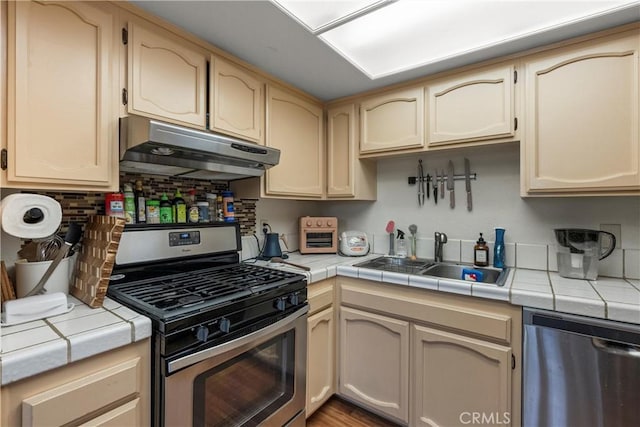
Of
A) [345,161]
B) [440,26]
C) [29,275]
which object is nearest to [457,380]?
[345,161]

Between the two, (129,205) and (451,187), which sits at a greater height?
(451,187)

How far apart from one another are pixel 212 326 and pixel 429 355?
105 centimetres

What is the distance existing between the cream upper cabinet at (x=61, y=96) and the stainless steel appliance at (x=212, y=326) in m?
0.38

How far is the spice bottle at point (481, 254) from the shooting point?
1785 mm

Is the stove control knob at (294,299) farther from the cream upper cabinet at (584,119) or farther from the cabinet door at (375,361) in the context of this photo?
the cream upper cabinet at (584,119)

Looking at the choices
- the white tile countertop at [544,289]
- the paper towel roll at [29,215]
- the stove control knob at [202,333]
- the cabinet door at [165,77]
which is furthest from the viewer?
the cabinet door at [165,77]

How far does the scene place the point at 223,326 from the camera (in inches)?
41.2

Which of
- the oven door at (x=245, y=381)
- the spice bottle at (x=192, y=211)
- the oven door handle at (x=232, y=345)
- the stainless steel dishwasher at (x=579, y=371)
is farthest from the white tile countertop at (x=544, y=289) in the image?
the spice bottle at (x=192, y=211)

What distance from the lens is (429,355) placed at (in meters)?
1.46

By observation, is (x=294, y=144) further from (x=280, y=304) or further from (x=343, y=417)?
(x=343, y=417)

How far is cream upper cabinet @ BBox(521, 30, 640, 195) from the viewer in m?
1.29

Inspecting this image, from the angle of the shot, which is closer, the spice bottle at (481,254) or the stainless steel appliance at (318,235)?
the spice bottle at (481,254)

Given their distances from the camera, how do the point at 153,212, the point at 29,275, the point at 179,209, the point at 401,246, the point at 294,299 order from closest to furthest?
the point at 29,275 → the point at 294,299 → the point at 153,212 → the point at 179,209 → the point at 401,246

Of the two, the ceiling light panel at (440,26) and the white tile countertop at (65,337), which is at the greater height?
the ceiling light panel at (440,26)
